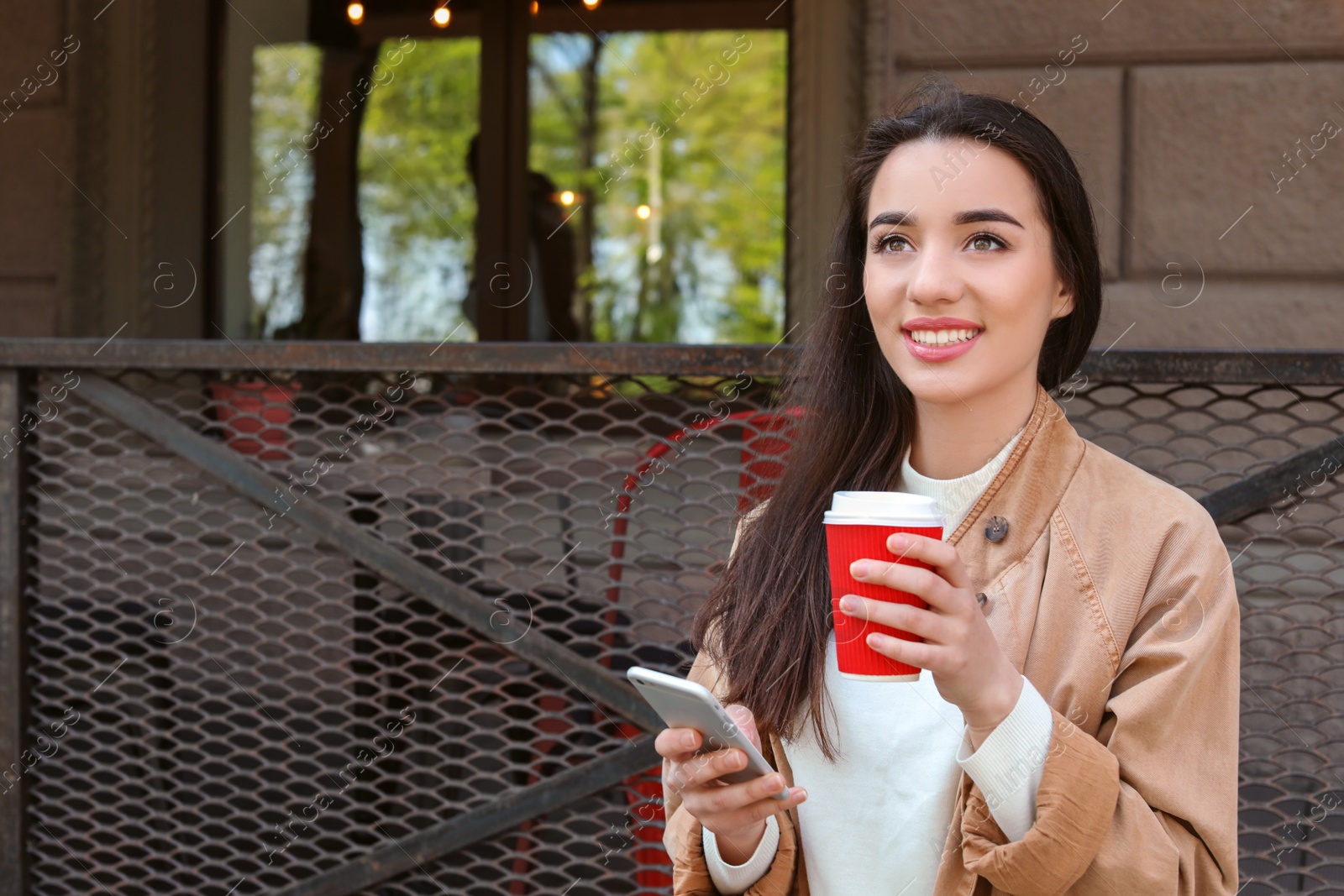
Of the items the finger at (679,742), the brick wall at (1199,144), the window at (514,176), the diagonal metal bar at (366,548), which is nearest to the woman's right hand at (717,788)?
the finger at (679,742)

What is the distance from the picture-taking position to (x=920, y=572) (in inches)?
44.9

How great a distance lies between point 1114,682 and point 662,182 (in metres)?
5.61

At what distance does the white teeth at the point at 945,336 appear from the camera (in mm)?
1477

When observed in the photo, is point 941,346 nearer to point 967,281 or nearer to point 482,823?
point 967,281

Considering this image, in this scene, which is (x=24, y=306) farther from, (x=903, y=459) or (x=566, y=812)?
(x=903, y=459)

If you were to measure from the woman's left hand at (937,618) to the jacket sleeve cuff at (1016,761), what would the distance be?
0.06 m

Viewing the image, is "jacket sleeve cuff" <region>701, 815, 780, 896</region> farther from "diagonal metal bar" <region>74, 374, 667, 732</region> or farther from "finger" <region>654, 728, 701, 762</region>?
"diagonal metal bar" <region>74, 374, 667, 732</region>

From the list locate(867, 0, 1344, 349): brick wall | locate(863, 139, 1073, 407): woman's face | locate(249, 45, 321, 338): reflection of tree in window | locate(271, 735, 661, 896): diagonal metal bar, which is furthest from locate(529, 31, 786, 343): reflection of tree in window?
locate(863, 139, 1073, 407): woman's face

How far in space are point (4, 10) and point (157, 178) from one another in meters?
0.96

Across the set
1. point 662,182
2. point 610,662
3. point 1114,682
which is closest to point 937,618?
point 1114,682

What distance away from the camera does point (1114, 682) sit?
4.39ft

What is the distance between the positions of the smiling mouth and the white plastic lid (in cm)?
35

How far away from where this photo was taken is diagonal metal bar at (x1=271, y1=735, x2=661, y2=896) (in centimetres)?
261

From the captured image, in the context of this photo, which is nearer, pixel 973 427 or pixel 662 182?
pixel 973 427
